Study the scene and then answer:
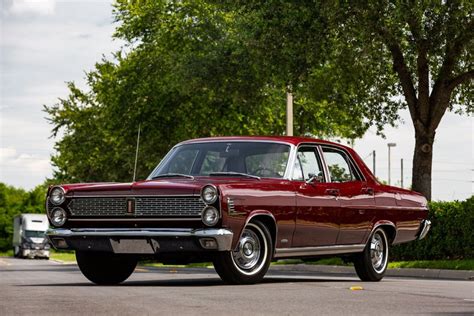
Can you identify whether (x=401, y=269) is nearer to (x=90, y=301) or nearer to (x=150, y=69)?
(x=90, y=301)

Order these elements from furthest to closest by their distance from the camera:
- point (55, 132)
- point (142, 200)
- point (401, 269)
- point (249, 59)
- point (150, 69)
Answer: point (55, 132) < point (150, 69) < point (249, 59) < point (401, 269) < point (142, 200)

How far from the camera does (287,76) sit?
1196 inches

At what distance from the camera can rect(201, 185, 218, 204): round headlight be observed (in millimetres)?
12508

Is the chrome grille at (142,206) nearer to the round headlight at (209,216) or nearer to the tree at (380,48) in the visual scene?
the round headlight at (209,216)

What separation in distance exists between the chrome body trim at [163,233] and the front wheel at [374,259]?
3593mm

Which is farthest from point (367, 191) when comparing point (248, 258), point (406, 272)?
point (406, 272)

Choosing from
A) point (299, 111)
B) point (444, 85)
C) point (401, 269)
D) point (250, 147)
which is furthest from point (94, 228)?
point (299, 111)

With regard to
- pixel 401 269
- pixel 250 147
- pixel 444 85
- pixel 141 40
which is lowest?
pixel 401 269

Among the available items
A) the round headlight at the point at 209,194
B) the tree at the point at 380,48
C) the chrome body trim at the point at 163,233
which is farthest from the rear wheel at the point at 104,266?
the tree at the point at 380,48

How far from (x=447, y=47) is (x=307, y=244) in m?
15.6

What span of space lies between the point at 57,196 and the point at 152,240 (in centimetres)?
164

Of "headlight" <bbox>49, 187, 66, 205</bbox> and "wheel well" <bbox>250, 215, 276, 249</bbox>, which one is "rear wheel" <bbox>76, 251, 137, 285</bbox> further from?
"wheel well" <bbox>250, 215, 276, 249</bbox>

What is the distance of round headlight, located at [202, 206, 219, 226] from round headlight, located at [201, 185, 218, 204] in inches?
3.6

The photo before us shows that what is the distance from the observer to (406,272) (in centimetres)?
2312
